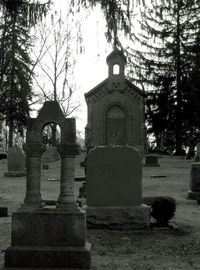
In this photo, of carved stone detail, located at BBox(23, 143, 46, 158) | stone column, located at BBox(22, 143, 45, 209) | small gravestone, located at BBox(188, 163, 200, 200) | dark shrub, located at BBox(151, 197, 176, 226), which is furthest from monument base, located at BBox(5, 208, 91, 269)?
small gravestone, located at BBox(188, 163, 200, 200)

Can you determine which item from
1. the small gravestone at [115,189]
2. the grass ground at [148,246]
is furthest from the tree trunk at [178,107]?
the small gravestone at [115,189]

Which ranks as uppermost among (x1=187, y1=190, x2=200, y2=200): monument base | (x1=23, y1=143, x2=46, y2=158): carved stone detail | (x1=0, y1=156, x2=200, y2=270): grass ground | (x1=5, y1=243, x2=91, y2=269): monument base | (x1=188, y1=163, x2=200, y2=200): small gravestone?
(x1=23, y1=143, x2=46, y2=158): carved stone detail

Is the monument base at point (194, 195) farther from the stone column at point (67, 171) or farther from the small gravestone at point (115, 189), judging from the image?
the stone column at point (67, 171)

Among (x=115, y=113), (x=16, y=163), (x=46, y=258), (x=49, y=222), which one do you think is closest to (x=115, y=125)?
(x=115, y=113)

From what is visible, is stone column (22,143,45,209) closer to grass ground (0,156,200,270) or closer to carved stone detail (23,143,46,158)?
carved stone detail (23,143,46,158)

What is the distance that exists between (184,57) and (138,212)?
30.5m

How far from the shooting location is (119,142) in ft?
119

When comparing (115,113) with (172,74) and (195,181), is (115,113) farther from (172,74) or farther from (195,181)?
(195,181)

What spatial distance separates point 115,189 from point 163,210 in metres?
0.93

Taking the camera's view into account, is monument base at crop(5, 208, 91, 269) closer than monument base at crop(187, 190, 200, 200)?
Yes

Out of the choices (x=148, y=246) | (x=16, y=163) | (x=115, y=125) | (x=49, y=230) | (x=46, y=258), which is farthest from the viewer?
(x=115, y=125)

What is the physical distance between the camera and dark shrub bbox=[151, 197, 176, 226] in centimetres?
818

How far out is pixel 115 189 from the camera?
→ 27.3 ft

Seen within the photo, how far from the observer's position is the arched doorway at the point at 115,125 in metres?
36.5
